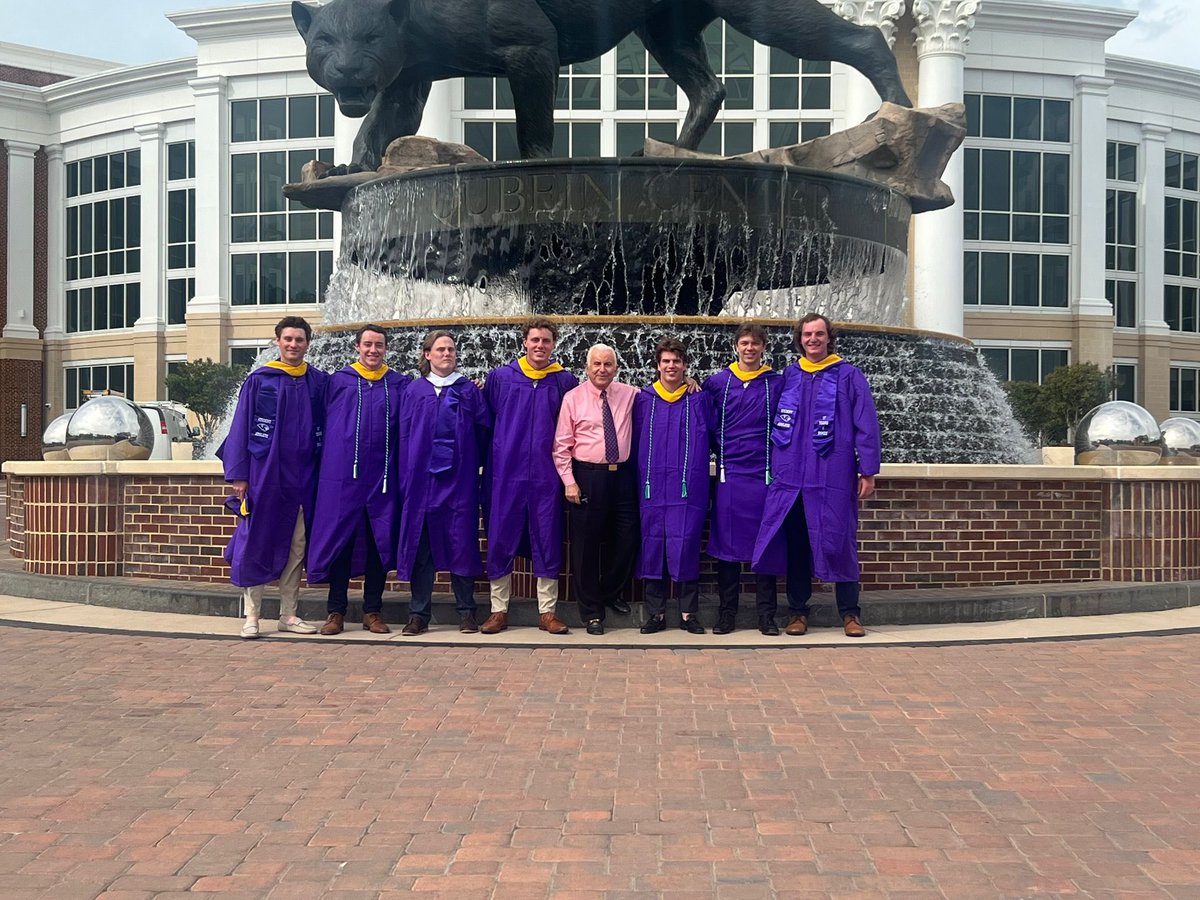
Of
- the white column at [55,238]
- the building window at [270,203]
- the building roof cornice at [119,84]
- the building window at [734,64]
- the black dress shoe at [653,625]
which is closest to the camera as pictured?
the black dress shoe at [653,625]

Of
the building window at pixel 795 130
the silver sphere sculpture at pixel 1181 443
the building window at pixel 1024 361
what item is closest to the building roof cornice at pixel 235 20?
the building window at pixel 795 130

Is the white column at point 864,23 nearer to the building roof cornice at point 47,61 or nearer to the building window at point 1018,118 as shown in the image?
the building window at point 1018,118

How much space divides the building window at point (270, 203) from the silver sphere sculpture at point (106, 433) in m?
39.3

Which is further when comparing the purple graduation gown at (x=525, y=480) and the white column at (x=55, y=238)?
the white column at (x=55, y=238)

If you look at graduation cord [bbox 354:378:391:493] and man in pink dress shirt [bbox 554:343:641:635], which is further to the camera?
graduation cord [bbox 354:378:391:493]

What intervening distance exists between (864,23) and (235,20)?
22254 millimetres

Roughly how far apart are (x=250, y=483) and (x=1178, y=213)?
170 ft

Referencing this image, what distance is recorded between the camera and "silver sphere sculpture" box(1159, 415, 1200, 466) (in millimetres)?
11648

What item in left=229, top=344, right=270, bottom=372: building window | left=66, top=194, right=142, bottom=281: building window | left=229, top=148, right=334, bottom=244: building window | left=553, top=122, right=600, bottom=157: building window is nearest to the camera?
left=553, top=122, right=600, bottom=157: building window

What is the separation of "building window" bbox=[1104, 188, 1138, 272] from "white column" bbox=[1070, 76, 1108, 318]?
1733mm

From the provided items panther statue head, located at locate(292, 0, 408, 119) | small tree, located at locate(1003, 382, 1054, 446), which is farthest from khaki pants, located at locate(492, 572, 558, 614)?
small tree, located at locate(1003, 382, 1054, 446)

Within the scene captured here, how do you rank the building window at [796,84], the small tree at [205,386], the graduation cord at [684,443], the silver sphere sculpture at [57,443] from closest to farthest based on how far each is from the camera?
the graduation cord at [684,443] → the silver sphere sculpture at [57,443] → the small tree at [205,386] → the building window at [796,84]

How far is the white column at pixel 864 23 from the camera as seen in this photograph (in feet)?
145

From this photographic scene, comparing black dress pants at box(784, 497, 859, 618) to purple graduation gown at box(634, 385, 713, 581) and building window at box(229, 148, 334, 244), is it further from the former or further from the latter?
building window at box(229, 148, 334, 244)
